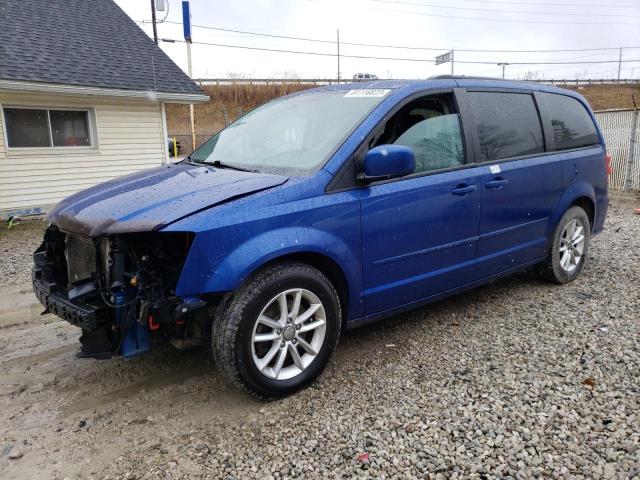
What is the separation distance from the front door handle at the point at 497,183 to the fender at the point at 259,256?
54.8 inches

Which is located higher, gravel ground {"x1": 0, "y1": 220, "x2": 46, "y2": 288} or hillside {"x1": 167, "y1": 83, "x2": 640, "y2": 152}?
hillside {"x1": 167, "y1": 83, "x2": 640, "y2": 152}

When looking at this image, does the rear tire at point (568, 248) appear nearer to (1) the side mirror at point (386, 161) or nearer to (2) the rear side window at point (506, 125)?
(2) the rear side window at point (506, 125)

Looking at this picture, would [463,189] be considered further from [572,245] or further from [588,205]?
[588,205]

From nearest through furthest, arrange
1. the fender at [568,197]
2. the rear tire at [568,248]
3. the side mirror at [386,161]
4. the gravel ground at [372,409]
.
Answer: the gravel ground at [372,409] → the side mirror at [386,161] → the fender at [568,197] → the rear tire at [568,248]

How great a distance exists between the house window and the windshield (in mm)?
7970

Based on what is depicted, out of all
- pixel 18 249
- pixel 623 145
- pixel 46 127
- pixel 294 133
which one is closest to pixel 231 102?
pixel 46 127

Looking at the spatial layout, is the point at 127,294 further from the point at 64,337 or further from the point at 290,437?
the point at 64,337

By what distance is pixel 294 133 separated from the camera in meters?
3.63

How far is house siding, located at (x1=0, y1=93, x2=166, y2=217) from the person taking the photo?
1016cm

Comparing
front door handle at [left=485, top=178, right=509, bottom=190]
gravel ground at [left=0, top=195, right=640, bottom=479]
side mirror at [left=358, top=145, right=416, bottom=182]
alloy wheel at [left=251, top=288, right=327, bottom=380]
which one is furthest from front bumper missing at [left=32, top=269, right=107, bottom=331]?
front door handle at [left=485, top=178, right=509, bottom=190]

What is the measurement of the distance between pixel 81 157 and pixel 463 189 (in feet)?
31.9

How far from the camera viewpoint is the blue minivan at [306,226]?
8.82ft

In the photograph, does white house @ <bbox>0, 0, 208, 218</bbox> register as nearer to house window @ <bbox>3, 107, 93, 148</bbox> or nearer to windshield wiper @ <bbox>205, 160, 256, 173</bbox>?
house window @ <bbox>3, 107, 93, 148</bbox>

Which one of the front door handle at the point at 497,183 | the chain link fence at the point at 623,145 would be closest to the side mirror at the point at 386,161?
the front door handle at the point at 497,183
